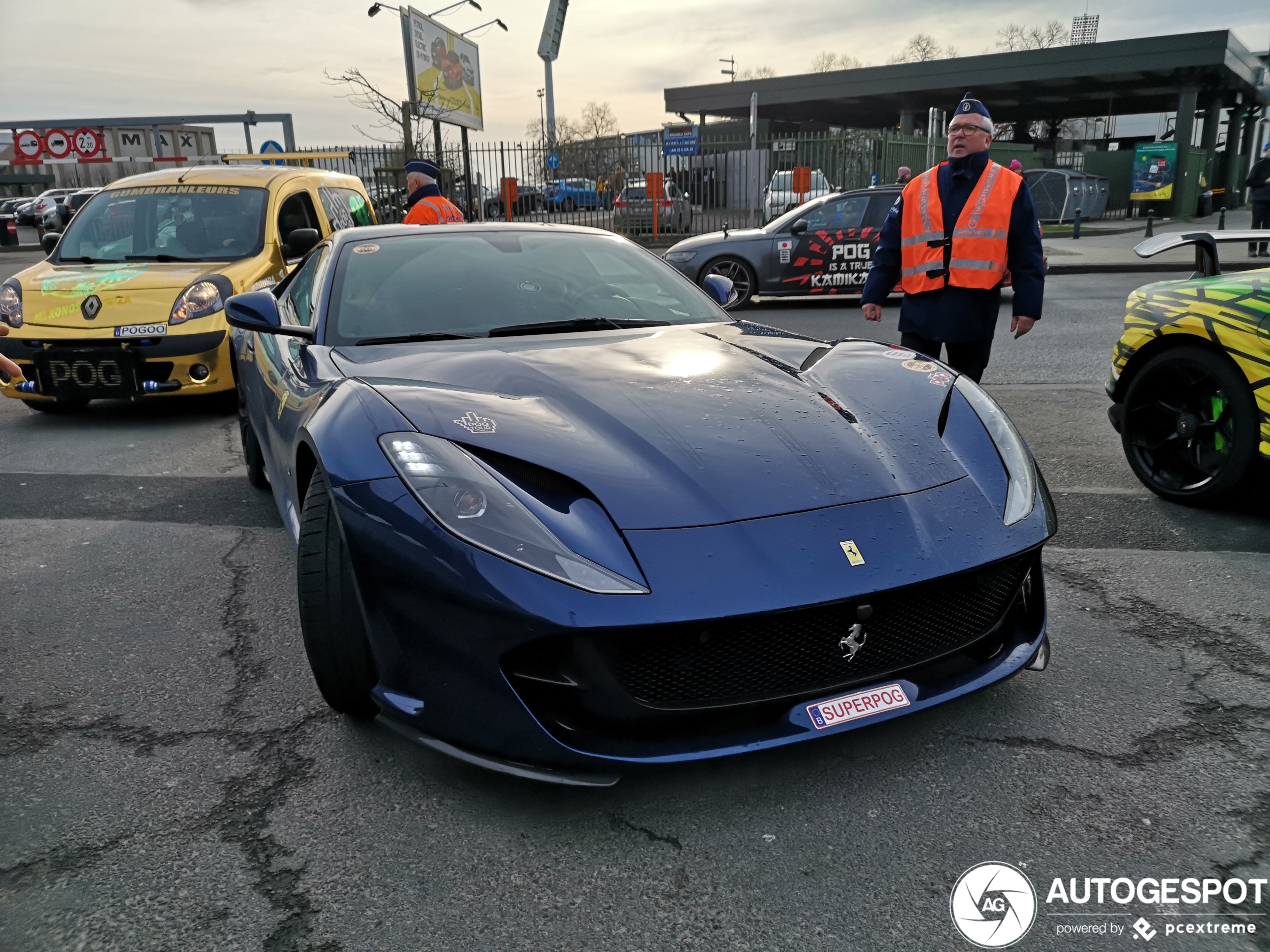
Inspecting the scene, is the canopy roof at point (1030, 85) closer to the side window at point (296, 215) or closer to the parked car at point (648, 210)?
the parked car at point (648, 210)

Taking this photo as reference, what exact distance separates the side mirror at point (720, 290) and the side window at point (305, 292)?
154 cm

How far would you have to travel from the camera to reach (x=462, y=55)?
97.6 ft

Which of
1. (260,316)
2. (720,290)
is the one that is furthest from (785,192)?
(260,316)

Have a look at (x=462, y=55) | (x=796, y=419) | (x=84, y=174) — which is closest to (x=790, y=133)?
(x=462, y=55)

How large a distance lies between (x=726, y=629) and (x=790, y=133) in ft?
160

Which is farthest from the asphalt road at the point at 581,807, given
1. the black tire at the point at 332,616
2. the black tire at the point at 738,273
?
the black tire at the point at 738,273

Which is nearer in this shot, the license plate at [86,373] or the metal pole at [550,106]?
the license plate at [86,373]

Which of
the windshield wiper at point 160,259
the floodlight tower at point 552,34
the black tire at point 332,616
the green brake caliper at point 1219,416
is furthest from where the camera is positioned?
the floodlight tower at point 552,34

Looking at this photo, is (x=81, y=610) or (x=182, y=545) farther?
(x=182, y=545)

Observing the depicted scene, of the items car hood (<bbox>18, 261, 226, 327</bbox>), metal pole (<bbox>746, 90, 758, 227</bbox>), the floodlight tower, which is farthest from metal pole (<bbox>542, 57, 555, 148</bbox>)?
car hood (<bbox>18, 261, 226, 327</bbox>)

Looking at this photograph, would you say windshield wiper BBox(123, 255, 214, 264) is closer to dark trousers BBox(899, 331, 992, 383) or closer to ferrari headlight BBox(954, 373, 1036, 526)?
dark trousers BBox(899, 331, 992, 383)

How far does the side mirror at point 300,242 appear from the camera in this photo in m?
6.25

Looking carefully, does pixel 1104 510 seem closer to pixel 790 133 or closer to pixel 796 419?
pixel 796 419

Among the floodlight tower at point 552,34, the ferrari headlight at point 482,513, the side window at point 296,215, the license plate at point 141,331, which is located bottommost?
the license plate at point 141,331
